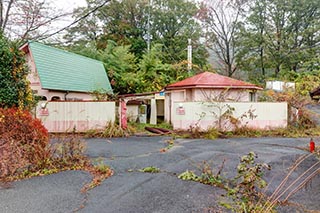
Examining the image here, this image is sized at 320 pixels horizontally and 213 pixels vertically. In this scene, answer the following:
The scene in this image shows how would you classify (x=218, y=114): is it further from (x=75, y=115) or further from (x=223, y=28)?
(x=223, y=28)

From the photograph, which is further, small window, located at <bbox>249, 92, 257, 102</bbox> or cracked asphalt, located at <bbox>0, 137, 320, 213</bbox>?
small window, located at <bbox>249, 92, 257, 102</bbox>

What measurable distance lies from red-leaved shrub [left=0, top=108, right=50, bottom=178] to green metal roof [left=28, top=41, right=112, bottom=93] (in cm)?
638

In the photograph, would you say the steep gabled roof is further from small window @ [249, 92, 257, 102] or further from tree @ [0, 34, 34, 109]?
tree @ [0, 34, 34, 109]

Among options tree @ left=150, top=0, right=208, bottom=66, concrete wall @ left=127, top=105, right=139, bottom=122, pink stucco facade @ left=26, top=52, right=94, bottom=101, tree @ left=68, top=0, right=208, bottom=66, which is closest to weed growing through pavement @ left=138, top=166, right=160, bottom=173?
pink stucco facade @ left=26, top=52, right=94, bottom=101

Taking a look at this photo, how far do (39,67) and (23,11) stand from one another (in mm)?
5738

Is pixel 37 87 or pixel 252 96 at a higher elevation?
pixel 37 87

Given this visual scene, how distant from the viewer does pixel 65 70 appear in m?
16.1

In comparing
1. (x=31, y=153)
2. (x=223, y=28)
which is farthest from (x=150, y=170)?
(x=223, y=28)

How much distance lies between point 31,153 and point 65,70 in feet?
35.2

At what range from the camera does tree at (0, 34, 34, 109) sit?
732 cm

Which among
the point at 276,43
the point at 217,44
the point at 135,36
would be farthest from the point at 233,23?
the point at 135,36

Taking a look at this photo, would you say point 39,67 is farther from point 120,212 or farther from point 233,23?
point 233,23

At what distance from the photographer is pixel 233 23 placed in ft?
84.1

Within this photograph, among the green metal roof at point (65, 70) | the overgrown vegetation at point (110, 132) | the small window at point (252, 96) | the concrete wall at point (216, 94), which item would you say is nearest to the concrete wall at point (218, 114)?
the concrete wall at point (216, 94)
